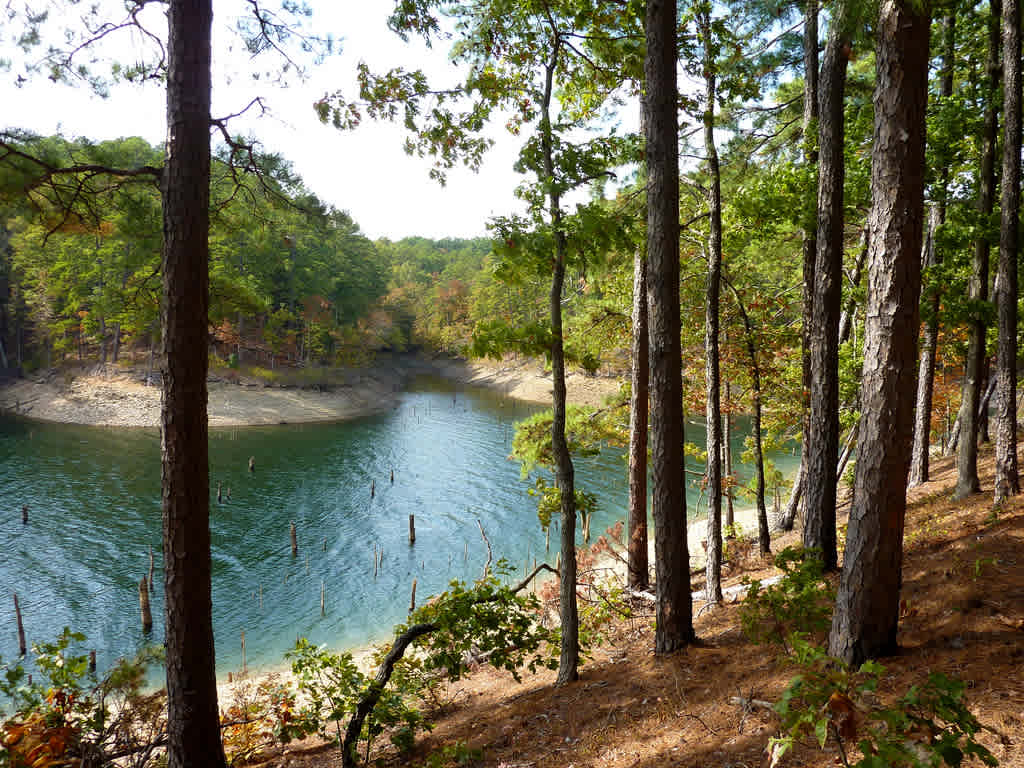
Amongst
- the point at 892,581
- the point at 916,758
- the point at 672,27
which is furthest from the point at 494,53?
the point at 916,758

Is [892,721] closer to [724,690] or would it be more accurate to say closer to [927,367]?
[724,690]

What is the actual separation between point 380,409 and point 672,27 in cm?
4484

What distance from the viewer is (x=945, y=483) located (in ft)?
41.0

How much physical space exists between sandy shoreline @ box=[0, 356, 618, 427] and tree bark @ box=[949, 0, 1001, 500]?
25.0 m

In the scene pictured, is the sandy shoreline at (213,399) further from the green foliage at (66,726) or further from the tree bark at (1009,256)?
the green foliage at (66,726)

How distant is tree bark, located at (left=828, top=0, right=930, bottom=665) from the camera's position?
3861mm

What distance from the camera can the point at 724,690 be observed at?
4.80m

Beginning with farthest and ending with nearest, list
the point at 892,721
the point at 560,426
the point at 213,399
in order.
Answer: the point at 213,399, the point at 560,426, the point at 892,721

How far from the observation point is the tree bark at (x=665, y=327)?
18.2 feet

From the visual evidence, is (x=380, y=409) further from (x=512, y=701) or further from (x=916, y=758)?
(x=916, y=758)

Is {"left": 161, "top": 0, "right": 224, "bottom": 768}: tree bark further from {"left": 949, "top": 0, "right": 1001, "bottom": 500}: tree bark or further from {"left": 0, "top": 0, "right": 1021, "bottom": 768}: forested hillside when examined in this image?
{"left": 949, "top": 0, "right": 1001, "bottom": 500}: tree bark

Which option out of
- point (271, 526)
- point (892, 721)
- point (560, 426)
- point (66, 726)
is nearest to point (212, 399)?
point (271, 526)

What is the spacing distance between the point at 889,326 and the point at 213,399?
42.9m

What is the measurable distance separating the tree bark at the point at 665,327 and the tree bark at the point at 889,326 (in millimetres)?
1854
